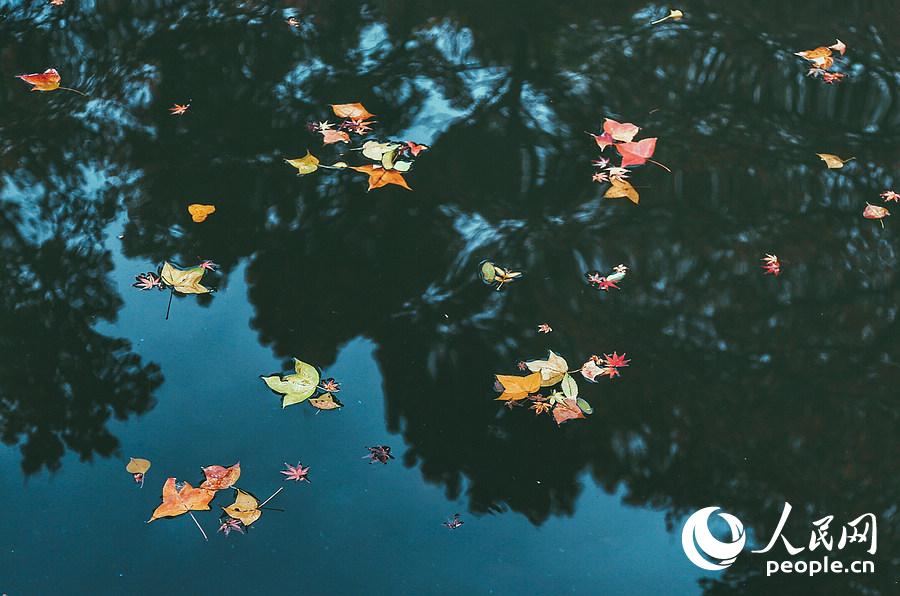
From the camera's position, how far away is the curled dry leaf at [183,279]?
8.59ft

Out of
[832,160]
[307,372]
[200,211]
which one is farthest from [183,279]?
[832,160]

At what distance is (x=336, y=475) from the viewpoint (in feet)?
7.26

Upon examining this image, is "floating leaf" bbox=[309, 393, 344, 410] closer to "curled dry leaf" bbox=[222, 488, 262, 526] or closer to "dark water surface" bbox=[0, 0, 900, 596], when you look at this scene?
"dark water surface" bbox=[0, 0, 900, 596]

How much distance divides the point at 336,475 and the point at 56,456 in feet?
2.38

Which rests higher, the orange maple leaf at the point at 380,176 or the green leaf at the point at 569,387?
the orange maple leaf at the point at 380,176

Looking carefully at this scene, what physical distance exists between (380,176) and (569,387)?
106 cm

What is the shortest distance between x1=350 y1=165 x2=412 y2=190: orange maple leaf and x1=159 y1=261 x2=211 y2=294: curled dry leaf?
66 cm

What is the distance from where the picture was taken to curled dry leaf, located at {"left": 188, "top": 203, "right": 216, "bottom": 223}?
9.27ft

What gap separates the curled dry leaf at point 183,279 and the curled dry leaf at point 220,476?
636 mm

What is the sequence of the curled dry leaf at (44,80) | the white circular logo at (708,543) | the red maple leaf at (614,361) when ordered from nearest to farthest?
1. the white circular logo at (708,543)
2. the red maple leaf at (614,361)
3. the curled dry leaf at (44,80)

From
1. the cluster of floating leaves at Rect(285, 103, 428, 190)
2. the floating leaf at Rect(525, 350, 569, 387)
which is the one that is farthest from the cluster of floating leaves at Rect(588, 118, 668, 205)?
the floating leaf at Rect(525, 350, 569, 387)

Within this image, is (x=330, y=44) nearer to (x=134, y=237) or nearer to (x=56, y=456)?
(x=134, y=237)

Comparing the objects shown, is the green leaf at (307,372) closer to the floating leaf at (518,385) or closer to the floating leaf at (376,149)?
the floating leaf at (518,385)

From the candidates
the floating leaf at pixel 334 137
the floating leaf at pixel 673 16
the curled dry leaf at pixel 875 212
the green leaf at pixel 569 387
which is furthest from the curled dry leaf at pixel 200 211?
the curled dry leaf at pixel 875 212
